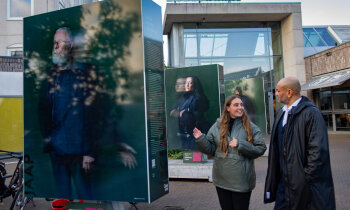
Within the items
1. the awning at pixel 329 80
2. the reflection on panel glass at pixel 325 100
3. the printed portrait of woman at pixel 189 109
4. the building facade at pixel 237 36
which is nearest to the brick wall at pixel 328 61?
the awning at pixel 329 80

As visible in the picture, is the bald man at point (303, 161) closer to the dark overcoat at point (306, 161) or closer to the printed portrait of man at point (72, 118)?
the dark overcoat at point (306, 161)

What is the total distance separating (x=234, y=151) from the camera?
3395mm

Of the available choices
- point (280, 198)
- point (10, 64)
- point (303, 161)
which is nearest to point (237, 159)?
point (280, 198)

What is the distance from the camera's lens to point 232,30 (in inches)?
928

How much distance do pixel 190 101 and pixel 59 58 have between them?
15.0 feet

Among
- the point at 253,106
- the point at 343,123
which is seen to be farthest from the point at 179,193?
the point at 343,123

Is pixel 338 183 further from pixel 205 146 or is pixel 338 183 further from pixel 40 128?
pixel 40 128

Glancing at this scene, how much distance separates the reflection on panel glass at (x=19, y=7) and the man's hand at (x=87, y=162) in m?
14.2

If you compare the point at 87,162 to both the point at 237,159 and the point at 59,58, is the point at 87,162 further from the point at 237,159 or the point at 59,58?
the point at 237,159

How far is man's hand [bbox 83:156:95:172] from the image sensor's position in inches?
156

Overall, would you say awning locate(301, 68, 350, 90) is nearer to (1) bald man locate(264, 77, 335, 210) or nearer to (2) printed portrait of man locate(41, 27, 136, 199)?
(1) bald man locate(264, 77, 335, 210)

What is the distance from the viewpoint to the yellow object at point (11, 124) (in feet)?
43.2

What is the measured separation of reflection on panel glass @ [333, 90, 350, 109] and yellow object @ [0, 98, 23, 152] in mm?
18300

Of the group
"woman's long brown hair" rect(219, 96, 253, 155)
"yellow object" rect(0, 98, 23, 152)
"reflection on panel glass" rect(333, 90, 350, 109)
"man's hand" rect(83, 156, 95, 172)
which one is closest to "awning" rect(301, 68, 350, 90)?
"reflection on panel glass" rect(333, 90, 350, 109)
